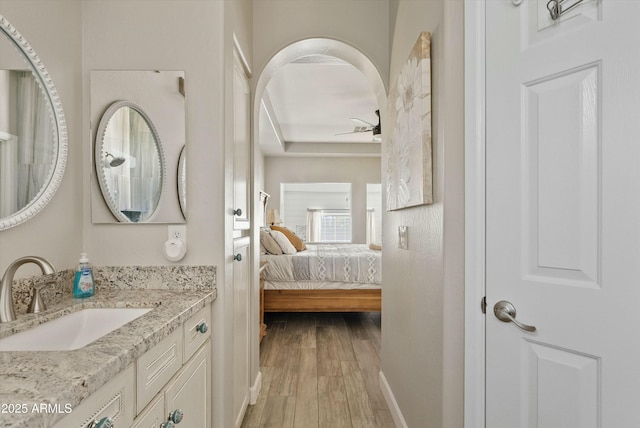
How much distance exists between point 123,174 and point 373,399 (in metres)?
2.03

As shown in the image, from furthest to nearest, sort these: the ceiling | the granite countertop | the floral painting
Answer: the ceiling → the floral painting → the granite countertop

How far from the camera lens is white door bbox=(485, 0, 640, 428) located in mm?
905

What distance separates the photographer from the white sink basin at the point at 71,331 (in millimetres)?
994

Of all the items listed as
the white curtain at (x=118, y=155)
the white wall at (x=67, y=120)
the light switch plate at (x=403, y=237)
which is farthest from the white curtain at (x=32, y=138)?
the light switch plate at (x=403, y=237)

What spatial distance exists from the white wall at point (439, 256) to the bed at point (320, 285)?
79.8 inches

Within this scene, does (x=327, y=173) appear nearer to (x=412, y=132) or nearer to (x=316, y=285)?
(x=316, y=285)

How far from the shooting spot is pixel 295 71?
3709 millimetres

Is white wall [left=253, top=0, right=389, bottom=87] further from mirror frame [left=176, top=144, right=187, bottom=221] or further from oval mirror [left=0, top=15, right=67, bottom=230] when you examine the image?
oval mirror [left=0, top=15, right=67, bottom=230]

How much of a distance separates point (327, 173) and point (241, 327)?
5.48 meters

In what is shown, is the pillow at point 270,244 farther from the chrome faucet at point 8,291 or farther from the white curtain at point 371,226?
the white curtain at point 371,226

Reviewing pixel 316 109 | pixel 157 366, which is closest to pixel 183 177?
pixel 157 366

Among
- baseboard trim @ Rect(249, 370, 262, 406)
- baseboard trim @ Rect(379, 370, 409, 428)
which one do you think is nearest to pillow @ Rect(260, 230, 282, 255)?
baseboard trim @ Rect(249, 370, 262, 406)

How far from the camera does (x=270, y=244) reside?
406 cm

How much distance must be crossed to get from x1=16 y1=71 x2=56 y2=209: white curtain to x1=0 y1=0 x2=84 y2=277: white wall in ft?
0.38
